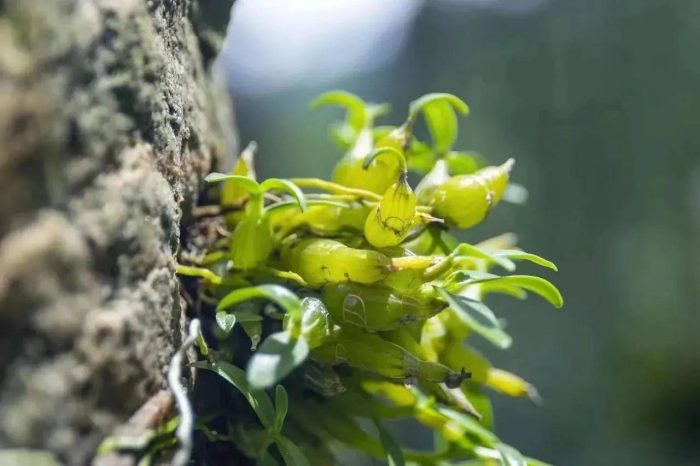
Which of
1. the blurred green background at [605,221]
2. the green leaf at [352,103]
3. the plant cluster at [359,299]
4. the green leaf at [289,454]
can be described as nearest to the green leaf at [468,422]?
the plant cluster at [359,299]

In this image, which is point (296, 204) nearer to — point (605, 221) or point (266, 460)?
point (266, 460)

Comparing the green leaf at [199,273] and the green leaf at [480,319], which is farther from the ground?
the green leaf at [480,319]

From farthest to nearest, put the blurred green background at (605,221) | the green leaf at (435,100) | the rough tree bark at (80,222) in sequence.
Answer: the blurred green background at (605,221) < the green leaf at (435,100) < the rough tree bark at (80,222)

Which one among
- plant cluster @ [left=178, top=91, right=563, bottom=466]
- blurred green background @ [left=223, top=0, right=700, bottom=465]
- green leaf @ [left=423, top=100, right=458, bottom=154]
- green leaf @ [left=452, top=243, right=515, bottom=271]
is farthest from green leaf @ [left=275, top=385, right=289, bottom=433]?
blurred green background @ [left=223, top=0, right=700, bottom=465]

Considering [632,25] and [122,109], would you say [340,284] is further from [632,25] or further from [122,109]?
[632,25]

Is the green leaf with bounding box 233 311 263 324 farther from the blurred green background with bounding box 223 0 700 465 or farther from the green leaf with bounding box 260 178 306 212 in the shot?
the blurred green background with bounding box 223 0 700 465

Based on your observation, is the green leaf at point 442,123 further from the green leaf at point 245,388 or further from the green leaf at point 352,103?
the green leaf at point 245,388

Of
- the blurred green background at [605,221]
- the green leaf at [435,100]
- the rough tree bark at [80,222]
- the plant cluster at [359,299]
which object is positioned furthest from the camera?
the blurred green background at [605,221]

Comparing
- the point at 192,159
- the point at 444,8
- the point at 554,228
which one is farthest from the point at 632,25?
the point at 192,159
